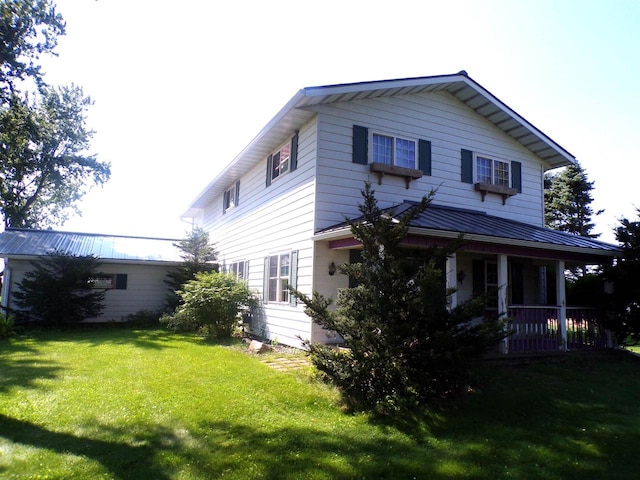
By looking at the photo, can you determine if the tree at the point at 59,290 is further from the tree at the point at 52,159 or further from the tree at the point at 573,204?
the tree at the point at 573,204

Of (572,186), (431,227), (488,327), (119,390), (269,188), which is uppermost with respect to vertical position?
(572,186)

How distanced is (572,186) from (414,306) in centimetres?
2929

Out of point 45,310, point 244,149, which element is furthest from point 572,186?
point 45,310

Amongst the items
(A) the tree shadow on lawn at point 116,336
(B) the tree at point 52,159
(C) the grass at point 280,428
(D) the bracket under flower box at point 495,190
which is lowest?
(A) the tree shadow on lawn at point 116,336

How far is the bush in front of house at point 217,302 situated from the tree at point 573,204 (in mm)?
25254

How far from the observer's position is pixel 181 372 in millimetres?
7586

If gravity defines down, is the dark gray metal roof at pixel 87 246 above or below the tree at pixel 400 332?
above

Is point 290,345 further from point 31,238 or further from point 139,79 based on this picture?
point 31,238

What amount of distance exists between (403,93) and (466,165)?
2.74 metres

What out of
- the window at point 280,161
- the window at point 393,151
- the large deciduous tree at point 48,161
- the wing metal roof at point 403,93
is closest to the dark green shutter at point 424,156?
the window at point 393,151

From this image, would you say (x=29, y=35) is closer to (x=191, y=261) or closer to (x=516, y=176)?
(x=191, y=261)

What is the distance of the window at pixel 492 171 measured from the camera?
1248 cm

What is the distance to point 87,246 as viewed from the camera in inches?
713

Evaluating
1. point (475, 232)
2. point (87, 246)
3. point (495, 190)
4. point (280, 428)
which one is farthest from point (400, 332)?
point (87, 246)
